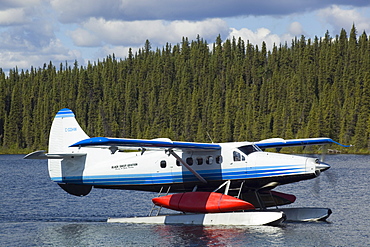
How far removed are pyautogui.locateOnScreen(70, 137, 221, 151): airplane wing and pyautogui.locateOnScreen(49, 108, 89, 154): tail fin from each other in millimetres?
3926

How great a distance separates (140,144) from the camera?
18.0 metres

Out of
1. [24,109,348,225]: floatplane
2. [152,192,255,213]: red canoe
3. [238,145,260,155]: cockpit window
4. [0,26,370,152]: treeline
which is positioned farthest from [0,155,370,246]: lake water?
[0,26,370,152]: treeline

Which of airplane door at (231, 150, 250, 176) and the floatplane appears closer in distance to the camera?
the floatplane

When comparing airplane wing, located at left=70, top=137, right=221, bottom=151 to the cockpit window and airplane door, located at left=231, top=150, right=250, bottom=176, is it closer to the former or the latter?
airplane door, located at left=231, top=150, right=250, bottom=176

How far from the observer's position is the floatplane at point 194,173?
18797mm

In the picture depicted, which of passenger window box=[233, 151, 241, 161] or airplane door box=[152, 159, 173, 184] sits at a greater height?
passenger window box=[233, 151, 241, 161]

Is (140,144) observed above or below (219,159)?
above

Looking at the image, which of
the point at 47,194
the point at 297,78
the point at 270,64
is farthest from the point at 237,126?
the point at 47,194

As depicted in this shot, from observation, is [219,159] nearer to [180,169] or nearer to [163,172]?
[180,169]

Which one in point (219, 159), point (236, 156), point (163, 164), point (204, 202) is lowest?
point (204, 202)

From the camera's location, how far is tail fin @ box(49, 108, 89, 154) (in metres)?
22.0

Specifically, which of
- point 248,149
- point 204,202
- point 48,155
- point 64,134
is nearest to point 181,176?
point 204,202

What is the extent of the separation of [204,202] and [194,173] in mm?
1109

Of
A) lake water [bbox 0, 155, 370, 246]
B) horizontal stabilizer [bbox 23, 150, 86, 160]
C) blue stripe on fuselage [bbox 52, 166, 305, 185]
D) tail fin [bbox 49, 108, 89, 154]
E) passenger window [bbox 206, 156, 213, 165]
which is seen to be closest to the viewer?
lake water [bbox 0, 155, 370, 246]
